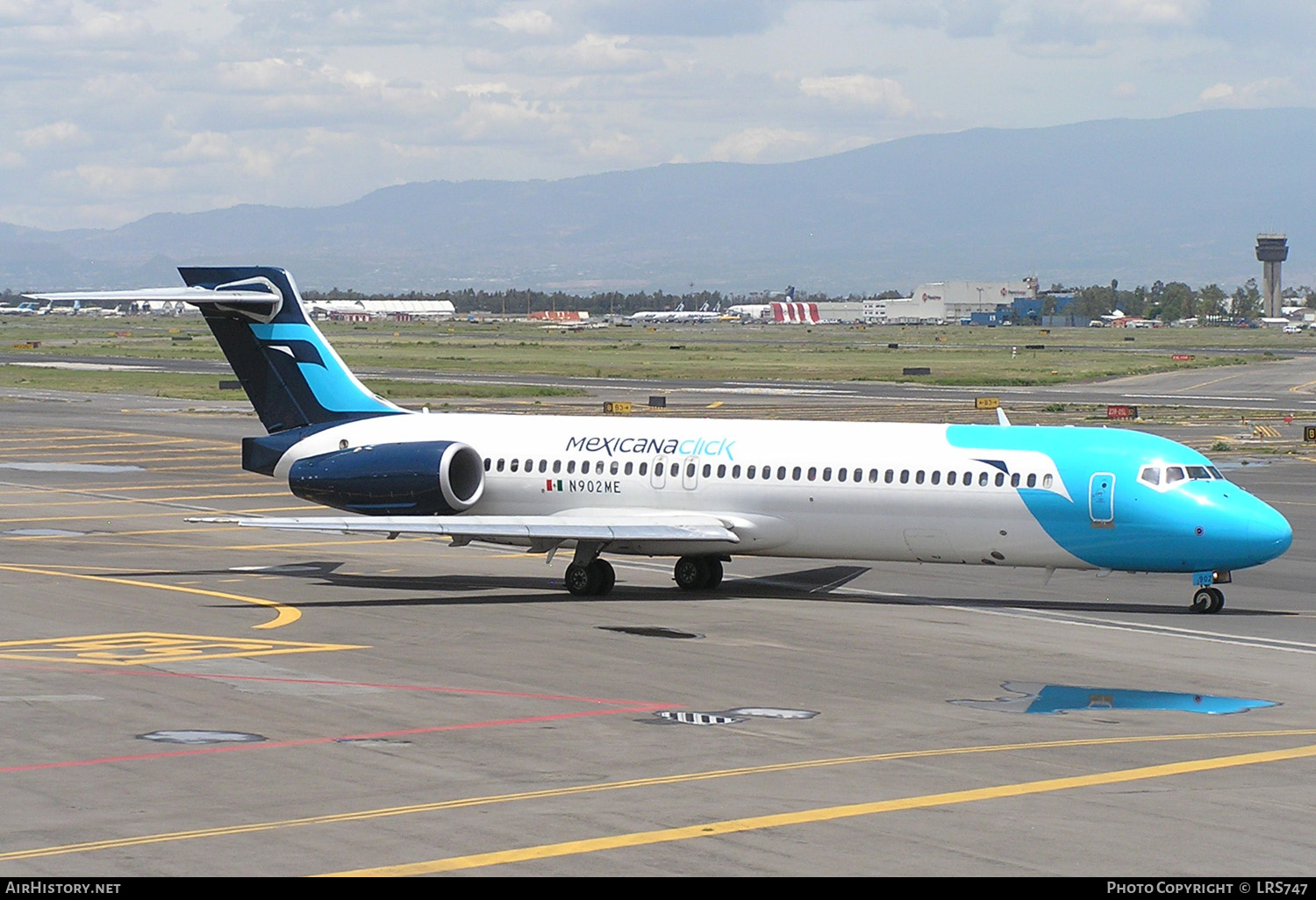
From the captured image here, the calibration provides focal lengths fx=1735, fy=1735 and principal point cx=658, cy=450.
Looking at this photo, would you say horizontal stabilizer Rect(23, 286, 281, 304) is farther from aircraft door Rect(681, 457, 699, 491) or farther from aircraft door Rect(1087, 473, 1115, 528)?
aircraft door Rect(1087, 473, 1115, 528)

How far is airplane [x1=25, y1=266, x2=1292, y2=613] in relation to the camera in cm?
3303

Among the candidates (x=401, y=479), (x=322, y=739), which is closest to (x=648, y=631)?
(x=401, y=479)

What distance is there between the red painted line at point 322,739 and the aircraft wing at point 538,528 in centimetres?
1086

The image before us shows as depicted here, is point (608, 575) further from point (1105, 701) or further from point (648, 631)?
point (1105, 701)

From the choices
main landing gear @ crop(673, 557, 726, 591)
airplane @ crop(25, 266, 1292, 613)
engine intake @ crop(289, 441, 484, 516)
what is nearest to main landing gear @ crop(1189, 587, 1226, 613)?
airplane @ crop(25, 266, 1292, 613)

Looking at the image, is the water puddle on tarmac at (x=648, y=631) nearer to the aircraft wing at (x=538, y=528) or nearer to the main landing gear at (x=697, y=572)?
the aircraft wing at (x=538, y=528)

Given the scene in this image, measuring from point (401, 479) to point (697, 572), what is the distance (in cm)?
665

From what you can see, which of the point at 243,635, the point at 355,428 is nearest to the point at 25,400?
the point at 355,428

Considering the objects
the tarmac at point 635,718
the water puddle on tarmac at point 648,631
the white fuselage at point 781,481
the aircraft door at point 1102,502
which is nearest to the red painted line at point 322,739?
the tarmac at point 635,718

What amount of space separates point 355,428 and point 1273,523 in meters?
19.8

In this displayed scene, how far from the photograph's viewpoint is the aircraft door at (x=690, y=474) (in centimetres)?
3603

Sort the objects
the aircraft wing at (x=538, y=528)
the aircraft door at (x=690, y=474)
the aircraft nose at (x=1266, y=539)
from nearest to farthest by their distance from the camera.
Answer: the aircraft nose at (x=1266, y=539) < the aircraft wing at (x=538, y=528) < the aircraft door at (x=690, y=474)
